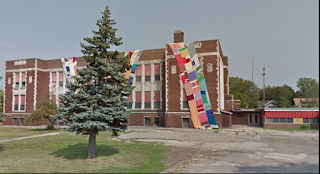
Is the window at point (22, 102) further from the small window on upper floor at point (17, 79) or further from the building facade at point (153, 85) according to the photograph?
the small window on upper floor at point (17, 79)

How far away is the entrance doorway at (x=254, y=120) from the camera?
39.8m

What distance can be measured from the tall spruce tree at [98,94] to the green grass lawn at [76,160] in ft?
3.94

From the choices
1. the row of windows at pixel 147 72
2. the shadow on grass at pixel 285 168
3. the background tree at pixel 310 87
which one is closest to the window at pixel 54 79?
the row of windows at pixel 147 72

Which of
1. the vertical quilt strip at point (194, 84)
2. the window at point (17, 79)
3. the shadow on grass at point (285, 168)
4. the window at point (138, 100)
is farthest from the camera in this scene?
the window at point (17, 79)

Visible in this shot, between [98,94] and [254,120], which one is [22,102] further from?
[254,120]

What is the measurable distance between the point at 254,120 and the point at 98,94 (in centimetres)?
3350

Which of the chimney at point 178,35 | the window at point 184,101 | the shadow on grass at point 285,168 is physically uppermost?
the chimney at point 178,35

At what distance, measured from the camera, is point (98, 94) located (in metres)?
12.4

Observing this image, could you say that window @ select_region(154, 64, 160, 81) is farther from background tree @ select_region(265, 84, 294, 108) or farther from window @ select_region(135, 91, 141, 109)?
background tree @ select_region(265, 84, 294, 108)

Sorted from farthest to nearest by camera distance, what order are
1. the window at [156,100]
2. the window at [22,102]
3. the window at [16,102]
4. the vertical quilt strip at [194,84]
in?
the window at [16,102] → the window at [22,102] → the window at [156,100] → the vertical quilt strip at [194,84]

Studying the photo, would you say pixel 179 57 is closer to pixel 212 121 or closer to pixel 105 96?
pixel 212 121

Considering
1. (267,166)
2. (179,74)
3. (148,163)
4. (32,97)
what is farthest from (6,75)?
(267,166)

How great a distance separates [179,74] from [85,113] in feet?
67.9

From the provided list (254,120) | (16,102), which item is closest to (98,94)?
(254,120)
